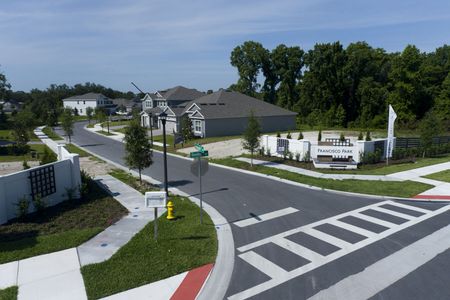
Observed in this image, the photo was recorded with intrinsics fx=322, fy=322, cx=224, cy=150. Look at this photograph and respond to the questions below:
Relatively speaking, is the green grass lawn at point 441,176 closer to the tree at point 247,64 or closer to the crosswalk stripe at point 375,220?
the crosswalk stripe at point 375,220

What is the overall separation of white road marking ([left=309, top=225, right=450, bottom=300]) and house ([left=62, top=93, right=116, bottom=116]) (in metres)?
104

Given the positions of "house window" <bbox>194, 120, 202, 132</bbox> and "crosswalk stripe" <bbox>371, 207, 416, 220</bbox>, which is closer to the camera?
"crosswalk stripe" <bbox>371, 207, 416, 220</bbox>

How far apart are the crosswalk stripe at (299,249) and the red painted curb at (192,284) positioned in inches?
99.1

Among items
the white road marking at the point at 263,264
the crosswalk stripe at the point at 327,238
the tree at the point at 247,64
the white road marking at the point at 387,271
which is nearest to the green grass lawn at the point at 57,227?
the white road marking at the point at 263,264

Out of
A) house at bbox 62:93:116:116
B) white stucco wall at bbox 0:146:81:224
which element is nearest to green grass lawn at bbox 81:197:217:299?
white stucco wall at bbox 0:146:81:224

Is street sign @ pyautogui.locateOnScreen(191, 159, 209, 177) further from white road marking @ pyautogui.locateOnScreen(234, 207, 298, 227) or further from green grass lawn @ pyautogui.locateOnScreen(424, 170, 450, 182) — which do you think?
green grass lawn @ pyautogui.locateOnScreen(424, 170, 450, 182)

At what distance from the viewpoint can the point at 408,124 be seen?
47.6m

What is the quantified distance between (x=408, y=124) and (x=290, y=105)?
24.2 metres

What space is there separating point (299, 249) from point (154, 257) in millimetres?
4214

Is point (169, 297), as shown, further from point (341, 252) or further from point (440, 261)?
point (440, 261)

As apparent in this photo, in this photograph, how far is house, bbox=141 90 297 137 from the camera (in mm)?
41531

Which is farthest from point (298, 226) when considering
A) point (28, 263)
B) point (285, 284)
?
point (28, 263)

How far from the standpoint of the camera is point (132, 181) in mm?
18469

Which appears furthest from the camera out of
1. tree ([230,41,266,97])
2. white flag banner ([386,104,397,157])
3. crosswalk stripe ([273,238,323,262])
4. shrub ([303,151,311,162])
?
tree ([230,41,266,97])
